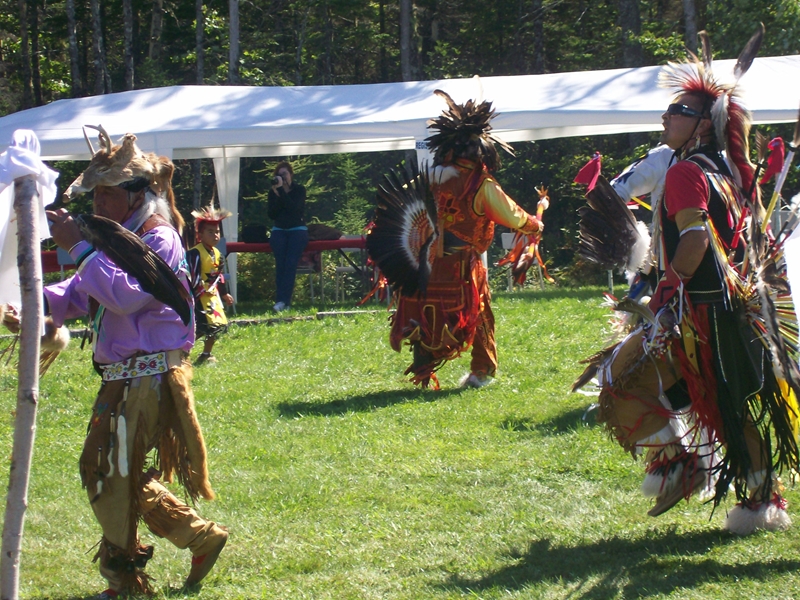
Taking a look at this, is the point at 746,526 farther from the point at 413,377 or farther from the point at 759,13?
the point at 759,13

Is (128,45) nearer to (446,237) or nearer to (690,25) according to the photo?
Result: (690,25)

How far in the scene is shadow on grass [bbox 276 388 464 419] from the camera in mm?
5898

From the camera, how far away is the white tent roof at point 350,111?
10.3m

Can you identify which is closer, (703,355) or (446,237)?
(703,355)

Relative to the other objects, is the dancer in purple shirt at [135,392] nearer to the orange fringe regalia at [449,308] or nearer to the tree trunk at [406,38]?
the orange fringe regalia at [449,308]

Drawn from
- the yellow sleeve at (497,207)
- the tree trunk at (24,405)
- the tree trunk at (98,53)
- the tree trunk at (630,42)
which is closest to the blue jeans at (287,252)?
the yellow sleeve at (497,207)

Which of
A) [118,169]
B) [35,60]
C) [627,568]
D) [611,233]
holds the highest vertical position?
[35,60]

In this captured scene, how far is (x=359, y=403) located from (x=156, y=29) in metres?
18.9

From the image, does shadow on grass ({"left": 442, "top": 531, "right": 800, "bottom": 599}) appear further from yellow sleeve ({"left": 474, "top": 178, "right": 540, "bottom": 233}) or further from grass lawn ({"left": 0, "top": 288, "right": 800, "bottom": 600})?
yellow sleeve ({"left": 474, "top": 178, "right": 540, "bottom": 233})

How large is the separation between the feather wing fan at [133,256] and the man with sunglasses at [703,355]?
5.19 ft

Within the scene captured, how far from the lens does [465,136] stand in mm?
5875

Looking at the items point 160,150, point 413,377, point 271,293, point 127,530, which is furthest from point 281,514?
point 271,293

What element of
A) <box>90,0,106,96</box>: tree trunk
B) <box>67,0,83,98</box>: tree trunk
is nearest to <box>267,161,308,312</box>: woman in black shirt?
<box>90,0,106,96</box>: tree trunk

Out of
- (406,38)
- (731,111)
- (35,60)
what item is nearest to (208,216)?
(731,111)
